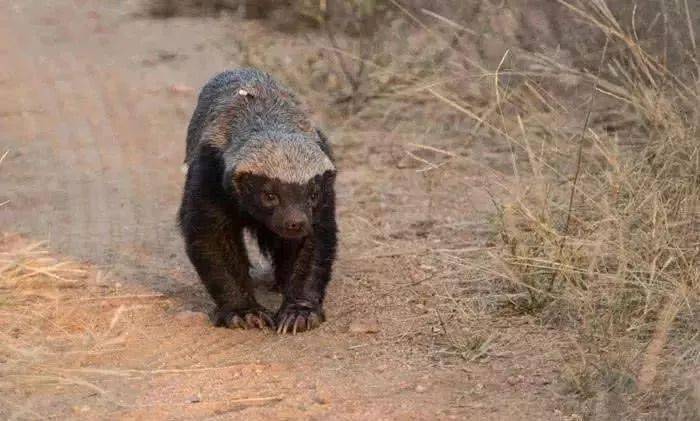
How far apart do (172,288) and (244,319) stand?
90cm

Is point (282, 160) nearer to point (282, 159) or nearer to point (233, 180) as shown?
point (282, 159)

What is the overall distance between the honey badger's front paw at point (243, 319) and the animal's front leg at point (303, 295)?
67 millimetres

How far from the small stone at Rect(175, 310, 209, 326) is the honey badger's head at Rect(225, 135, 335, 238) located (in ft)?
2.18

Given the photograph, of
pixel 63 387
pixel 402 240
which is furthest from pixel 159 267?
pixel 63 387

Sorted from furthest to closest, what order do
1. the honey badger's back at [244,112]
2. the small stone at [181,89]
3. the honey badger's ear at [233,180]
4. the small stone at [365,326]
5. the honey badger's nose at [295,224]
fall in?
the small stone at [181,89]
the honey badger's back at [244,112]
the small stone at [365,326]
the honey badger's ear at [233,180]
the honey badger's nose at [295,224]

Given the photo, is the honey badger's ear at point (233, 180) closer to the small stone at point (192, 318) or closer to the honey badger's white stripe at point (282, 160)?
the honey badger's white stripe at point (282, 160)

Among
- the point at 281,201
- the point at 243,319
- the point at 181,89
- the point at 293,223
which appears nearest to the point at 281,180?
the point at 281,201

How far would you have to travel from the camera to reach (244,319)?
6.24 m

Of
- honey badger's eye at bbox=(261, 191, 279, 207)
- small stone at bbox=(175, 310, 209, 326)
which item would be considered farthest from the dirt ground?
honey badger's eye at bbox=(261, 191, 279, 207)

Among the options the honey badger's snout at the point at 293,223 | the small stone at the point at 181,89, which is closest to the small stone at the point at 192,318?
the honey badger's snout at the point at 293,223

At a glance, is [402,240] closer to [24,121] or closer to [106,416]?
[106,416]

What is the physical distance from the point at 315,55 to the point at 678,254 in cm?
565

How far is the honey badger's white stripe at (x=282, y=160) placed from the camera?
584 centimetres

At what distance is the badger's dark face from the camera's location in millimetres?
5824
